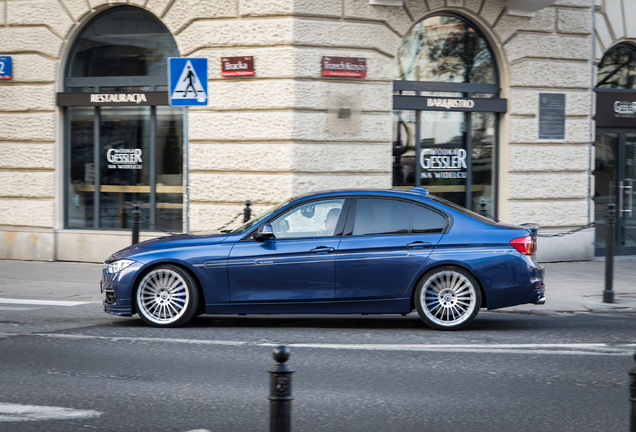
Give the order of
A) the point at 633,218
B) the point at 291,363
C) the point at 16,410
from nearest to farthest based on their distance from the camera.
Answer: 1. the point at 16,410
2. the point at 291,363
3. the point at 633,218

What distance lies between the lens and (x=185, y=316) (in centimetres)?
827

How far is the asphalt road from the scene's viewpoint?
5.16m

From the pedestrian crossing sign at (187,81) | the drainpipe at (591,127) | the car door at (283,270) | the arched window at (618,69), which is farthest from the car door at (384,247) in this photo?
the arched window at (618,69)

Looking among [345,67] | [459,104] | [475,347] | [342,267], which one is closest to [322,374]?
[475,347]

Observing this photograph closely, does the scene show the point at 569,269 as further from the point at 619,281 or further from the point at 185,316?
the point at 185,316

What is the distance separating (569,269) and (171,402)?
9.87 m

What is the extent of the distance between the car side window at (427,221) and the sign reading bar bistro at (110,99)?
7128 mm

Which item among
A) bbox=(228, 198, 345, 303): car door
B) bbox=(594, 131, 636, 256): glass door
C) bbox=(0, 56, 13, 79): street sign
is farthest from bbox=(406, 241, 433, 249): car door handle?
bbox=(0, 56, 13, 79): street sign

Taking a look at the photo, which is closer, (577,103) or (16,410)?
(16,410)

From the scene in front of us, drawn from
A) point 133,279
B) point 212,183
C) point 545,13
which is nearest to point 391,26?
point 545,13

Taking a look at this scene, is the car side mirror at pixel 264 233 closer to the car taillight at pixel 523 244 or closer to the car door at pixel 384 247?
the car door at pixel 384 247

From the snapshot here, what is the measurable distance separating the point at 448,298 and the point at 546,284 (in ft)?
13.9

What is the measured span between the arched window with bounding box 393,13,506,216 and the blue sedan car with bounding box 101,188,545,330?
6048mm

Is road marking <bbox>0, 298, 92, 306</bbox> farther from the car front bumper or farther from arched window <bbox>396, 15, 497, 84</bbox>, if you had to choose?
arched window <bbox>396, 15, 497, 84</bbox>
